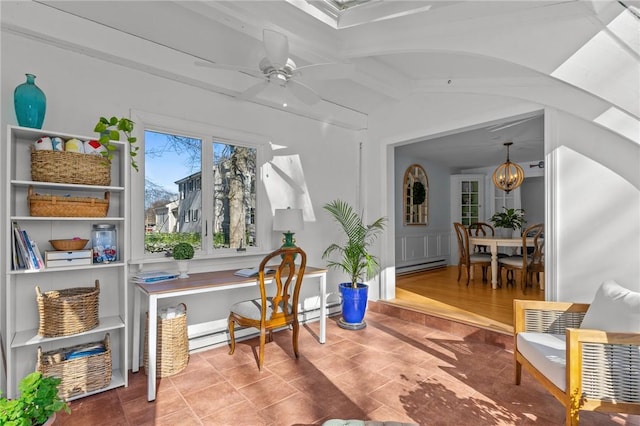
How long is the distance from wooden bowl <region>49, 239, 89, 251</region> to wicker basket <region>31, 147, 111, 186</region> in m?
0.43

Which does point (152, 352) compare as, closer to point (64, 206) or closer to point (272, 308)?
point (272, 308)

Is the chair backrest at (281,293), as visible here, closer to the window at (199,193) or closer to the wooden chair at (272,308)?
the wooden chair at (272,308)

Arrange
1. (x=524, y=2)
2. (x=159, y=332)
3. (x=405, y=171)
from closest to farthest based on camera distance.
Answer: (x=524, y=2) → (x=159, y=332) → (x=405, y=171)

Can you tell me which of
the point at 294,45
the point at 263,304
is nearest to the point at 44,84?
the point at 294,45

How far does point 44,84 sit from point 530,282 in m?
6.70

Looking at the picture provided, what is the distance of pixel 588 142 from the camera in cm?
276

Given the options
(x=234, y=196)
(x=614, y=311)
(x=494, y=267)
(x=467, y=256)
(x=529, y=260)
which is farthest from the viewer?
(x=467, y=256)

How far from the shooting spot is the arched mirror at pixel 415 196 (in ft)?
21.5

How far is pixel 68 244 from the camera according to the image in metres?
2.29

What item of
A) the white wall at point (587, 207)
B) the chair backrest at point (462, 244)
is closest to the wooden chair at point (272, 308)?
the white wall at point (587, 207)

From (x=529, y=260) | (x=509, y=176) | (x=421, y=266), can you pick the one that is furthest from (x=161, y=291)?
(x=421, y=266)

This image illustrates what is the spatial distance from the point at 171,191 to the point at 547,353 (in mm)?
3263

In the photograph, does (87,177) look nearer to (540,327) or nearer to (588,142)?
(540,327)

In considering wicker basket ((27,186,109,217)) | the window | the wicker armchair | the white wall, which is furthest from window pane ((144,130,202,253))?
the white wall
